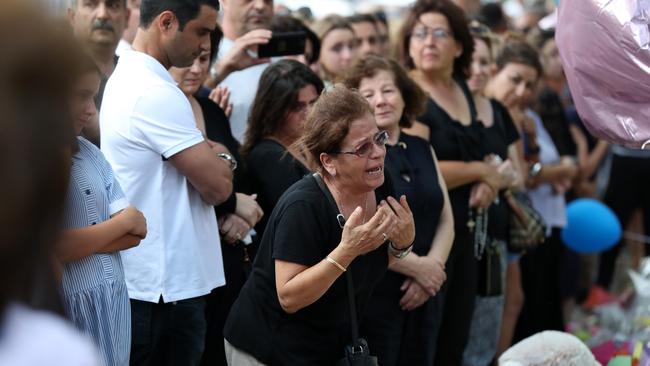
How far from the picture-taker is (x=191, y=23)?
143 inches

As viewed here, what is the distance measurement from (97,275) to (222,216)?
2.94 feet

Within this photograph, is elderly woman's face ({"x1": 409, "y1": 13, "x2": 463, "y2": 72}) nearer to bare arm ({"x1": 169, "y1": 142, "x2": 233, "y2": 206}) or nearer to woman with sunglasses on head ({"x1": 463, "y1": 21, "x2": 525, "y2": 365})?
woman with sunglasses on head ({"x1": 463, "y1": 21, "x2": 525, "y2": 365})

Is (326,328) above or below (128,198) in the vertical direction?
below

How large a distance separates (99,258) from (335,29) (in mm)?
3281

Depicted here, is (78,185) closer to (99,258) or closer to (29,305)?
(99,258)

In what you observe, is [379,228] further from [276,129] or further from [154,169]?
[276,129]

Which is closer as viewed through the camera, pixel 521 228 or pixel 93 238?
pixel 93 238

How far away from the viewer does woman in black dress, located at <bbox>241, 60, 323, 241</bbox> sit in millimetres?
4090

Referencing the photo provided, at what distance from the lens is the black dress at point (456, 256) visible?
472cm

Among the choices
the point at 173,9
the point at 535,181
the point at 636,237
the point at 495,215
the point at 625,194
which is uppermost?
the point at 173,9

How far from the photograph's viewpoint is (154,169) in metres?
3.54

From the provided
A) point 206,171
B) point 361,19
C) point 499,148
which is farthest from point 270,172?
point 361,19

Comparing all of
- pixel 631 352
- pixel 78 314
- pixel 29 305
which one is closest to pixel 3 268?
pixel 29 305

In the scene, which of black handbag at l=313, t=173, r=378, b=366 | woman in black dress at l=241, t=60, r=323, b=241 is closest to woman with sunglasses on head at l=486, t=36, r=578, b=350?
woman in black dress at l=241, t=60, r=323, b=241
